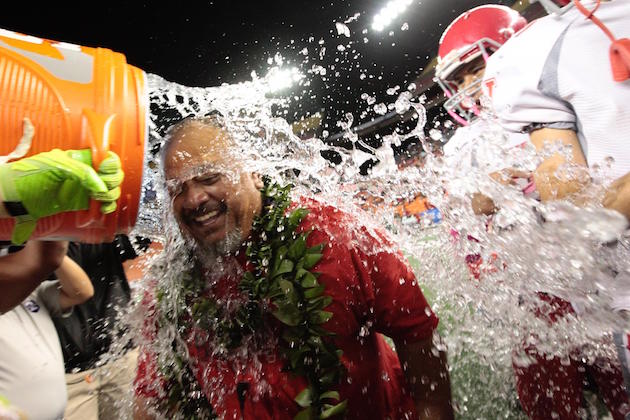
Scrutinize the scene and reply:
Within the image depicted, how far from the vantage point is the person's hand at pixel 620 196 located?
1153mm

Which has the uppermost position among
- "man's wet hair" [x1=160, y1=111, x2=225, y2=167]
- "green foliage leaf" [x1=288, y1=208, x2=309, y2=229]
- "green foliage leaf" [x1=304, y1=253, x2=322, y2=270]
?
"man's wet hair" [x1=160, y1=111, x2=225, y2=167]

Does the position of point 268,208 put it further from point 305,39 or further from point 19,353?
point 305,39


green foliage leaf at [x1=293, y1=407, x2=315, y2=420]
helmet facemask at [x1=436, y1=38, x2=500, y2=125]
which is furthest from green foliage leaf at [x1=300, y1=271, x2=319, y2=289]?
helmet facemask at [x1=436, y1=38, x2=500, y2=125]

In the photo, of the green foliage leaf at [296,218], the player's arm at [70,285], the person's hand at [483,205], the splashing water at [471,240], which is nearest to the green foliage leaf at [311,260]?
the green foliage leaf at [296,218]

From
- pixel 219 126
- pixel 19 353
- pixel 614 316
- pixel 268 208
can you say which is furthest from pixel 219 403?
pixel 614 316

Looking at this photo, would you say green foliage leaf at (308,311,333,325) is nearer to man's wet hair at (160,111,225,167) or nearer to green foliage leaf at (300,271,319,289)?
green foliage leaf at (300,271,319,289)

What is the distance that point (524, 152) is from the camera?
62.6 inches

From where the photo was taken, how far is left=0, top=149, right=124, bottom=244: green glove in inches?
37.8

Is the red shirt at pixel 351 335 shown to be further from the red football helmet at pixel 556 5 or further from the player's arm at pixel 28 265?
the red football helmet at pixel 556 5

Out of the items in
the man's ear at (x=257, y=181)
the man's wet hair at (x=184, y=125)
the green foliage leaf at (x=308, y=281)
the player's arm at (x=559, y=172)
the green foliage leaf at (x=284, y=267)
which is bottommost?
the player's arm at (x=559, y=172)

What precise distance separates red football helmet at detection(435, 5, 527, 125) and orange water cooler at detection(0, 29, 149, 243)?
294 cm

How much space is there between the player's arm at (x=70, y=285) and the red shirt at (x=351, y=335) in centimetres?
145

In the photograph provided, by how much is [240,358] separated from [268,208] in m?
0.81

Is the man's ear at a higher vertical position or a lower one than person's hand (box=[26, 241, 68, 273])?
lower
